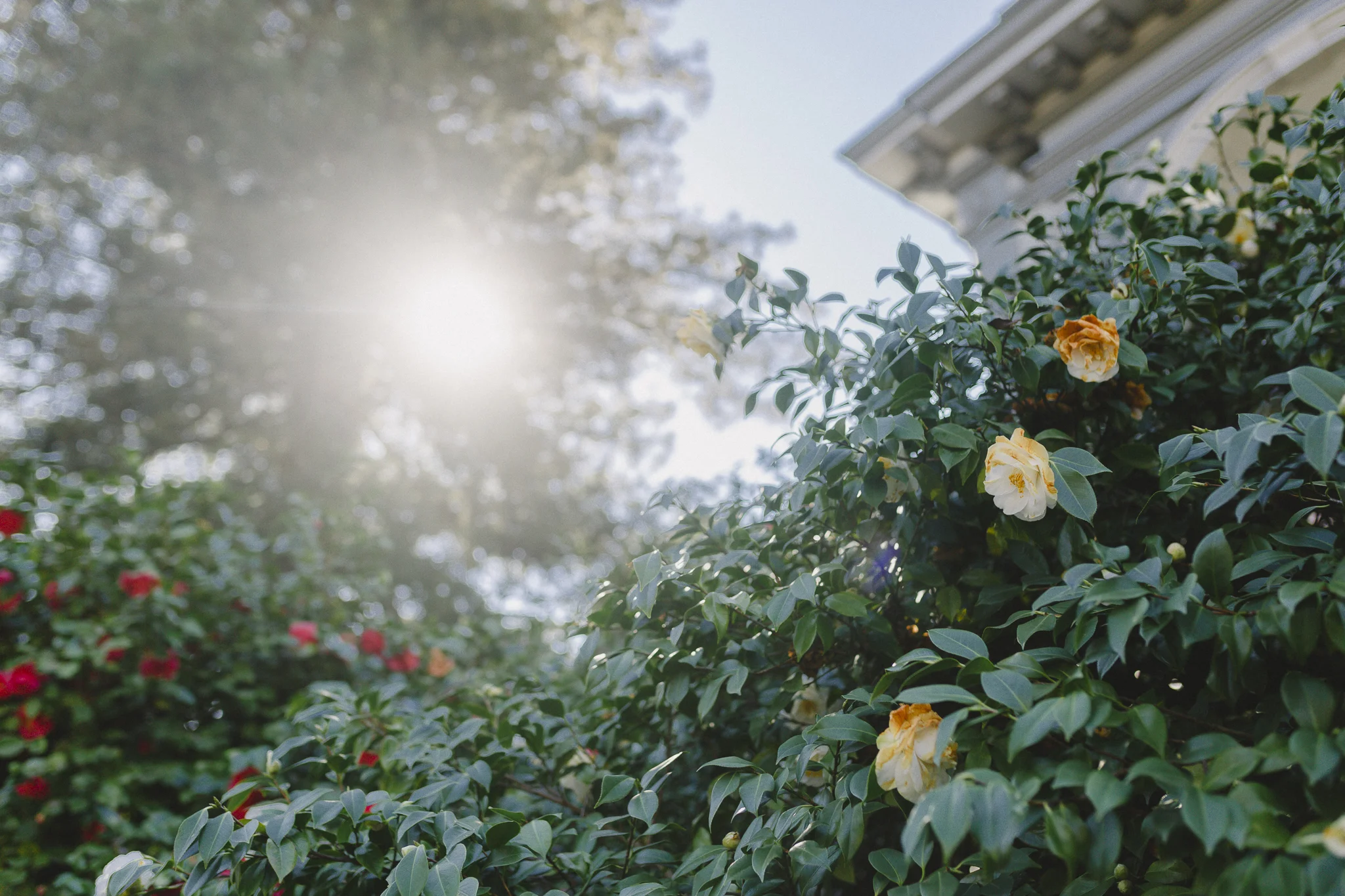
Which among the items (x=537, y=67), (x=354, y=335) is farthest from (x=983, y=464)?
(x=537, y=67)

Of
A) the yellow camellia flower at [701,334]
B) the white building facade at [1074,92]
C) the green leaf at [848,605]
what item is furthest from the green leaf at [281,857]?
the white building facade at [1074,92]

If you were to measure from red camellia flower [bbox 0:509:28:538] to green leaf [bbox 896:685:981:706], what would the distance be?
283cm

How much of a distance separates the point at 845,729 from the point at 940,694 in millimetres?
239

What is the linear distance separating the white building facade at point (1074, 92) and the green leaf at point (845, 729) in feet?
7.18

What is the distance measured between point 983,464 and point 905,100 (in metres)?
3.42

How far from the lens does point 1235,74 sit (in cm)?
298

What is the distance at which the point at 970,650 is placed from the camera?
37.1 inches

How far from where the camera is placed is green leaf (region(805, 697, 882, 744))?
1036mm

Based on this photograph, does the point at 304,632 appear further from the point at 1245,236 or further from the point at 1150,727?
the point at 1245,236

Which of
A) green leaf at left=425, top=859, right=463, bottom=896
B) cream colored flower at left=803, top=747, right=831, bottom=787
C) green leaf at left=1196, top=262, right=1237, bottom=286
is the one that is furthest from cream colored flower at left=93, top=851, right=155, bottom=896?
green leaf at left=1196, top=262, right=1237, bottom=286

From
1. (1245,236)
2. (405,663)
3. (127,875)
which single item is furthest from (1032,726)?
(405,663)

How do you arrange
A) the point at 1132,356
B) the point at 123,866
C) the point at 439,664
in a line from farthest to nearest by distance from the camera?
the point at 439,664 < the point at 1132,356 < the point at 123,866

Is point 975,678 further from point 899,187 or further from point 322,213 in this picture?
point 322,213

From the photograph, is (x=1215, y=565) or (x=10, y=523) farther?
(x=10, y=523)
